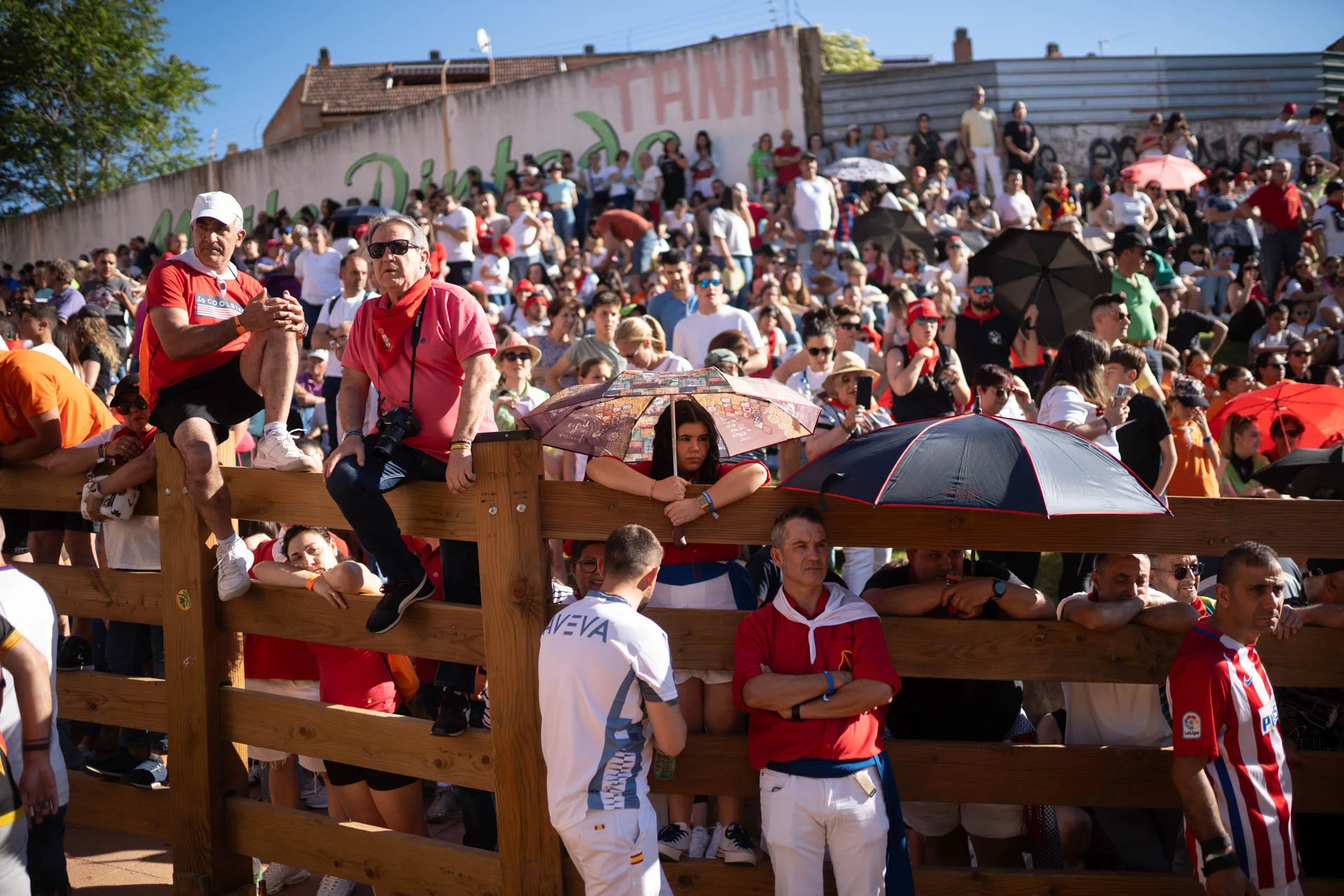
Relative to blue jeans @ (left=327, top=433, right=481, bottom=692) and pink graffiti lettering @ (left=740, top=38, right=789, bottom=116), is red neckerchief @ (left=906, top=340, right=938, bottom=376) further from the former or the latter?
pink graffiti lettering @ (left=740, top=38, right=789, bottom=116)

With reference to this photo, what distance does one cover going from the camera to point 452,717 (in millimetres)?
4289

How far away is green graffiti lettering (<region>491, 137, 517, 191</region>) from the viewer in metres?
24.8

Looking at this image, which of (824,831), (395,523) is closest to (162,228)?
(395,523)

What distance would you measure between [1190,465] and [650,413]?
4218 mm

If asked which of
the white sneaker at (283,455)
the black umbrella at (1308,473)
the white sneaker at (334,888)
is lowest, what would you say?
the white sneaker at (334,888)

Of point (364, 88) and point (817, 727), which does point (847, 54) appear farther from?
point (817, 727)

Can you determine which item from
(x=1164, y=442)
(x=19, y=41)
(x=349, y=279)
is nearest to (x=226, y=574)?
(x=1164, y=442)

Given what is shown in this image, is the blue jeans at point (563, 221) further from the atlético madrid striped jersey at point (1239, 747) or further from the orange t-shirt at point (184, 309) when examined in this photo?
the atlético madrid striped jersey at point (1239, 747)

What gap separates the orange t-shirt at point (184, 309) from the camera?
4719 mm

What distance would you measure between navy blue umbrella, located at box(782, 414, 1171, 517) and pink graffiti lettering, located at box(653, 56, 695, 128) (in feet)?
63.0

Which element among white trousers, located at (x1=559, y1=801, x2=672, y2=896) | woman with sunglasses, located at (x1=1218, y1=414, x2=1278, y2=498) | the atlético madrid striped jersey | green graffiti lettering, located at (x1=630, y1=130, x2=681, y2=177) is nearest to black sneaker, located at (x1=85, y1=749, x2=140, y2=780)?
white trousers, located at (x1=559, y1=801, x2=672, y2=896)

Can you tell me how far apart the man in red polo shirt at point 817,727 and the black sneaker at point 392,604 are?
124 cm

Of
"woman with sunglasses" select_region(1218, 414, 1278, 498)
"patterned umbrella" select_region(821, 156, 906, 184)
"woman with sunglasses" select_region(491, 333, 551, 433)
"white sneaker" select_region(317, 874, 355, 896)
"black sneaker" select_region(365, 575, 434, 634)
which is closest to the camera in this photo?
"black sneaker" select_region(365, 575, 434, 634)

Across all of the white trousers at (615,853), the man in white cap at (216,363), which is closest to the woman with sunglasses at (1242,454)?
the white trousers at (615,853)
